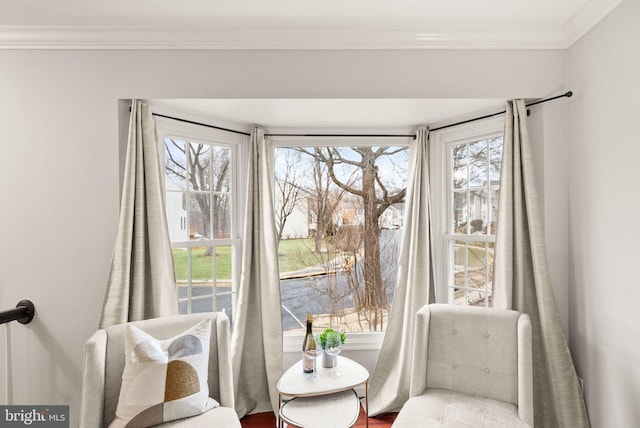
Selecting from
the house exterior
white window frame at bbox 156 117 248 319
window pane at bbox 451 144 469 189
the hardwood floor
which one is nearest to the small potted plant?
the hardwood floor

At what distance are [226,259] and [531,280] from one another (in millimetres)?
2082

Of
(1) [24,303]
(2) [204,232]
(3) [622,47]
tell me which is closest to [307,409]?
(2) [204,232]

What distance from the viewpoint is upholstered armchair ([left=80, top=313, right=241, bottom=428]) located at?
1.53m

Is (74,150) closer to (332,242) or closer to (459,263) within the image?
(332,242)

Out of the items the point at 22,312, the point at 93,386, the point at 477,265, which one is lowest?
the point at 93,386

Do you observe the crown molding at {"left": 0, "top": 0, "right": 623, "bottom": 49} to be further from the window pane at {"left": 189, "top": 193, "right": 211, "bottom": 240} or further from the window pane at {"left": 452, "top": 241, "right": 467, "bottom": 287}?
the window pane at {"left": 452, "top": 241, "right": 467, "bottom": 287}

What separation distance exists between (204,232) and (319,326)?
1.18 m

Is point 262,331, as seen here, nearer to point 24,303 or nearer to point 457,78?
point 24,303

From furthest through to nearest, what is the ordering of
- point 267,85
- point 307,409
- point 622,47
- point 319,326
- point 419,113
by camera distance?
point 319,326, point 419,113, point 267,85, point 307,409, point 622,47

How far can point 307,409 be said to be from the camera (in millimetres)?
1865

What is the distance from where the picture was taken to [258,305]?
2510mm

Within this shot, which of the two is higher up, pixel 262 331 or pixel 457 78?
pixel 457 78
